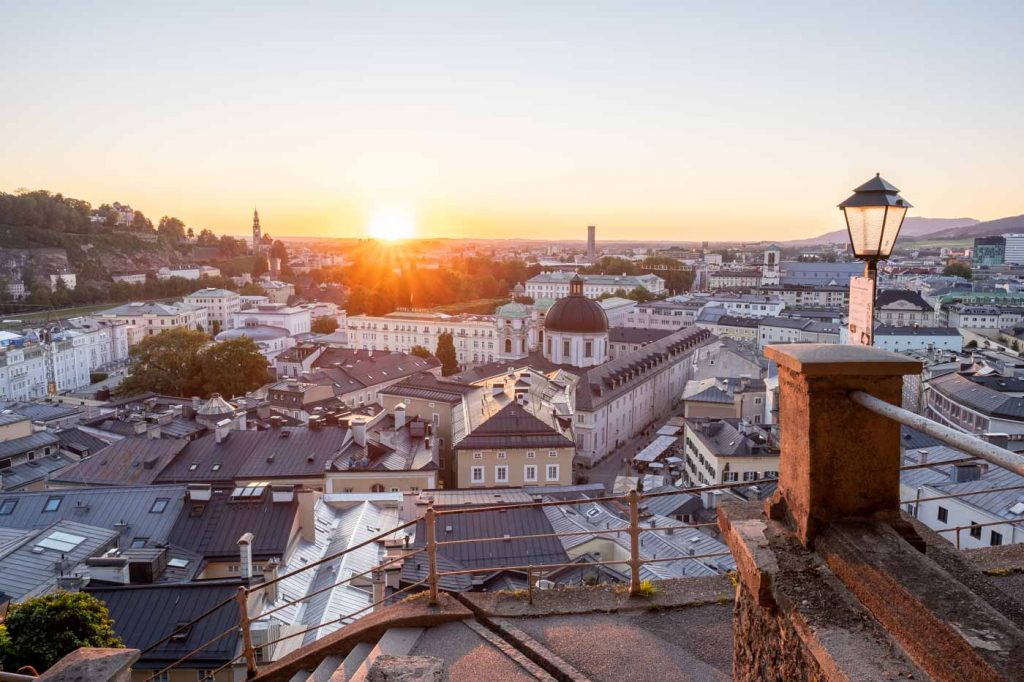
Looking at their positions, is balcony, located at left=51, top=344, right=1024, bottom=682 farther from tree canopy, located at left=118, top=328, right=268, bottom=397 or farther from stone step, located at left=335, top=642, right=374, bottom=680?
tree canopy, located at left=118, top=328, right=268, bottom=397

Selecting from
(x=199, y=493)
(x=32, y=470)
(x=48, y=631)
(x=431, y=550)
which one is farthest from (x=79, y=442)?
(x=431, y=550)

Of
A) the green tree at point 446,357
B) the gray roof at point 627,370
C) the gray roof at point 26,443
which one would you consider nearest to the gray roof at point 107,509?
the gray roof at point 26,443

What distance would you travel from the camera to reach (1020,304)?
88.7 metres

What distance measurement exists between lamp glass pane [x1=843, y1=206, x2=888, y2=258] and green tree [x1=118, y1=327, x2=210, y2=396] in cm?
5944

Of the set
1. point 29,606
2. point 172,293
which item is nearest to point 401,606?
point 29,606

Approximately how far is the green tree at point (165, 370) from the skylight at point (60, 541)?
42.5 metres

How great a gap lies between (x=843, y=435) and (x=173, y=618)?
43.9 feet

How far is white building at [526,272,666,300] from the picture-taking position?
12800 cm

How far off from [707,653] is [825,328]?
72.2 metres

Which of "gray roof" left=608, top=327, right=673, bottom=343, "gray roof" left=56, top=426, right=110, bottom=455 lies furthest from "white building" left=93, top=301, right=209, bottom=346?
"gray roof" left=56, top=426, right=110, bottom=455

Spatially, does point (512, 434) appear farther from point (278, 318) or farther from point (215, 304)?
point (215, 304)

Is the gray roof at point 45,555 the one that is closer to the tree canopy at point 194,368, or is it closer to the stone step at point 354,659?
the stone step at point 354,659

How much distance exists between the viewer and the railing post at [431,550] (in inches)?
225

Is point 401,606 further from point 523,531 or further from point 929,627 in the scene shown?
point 523,531
